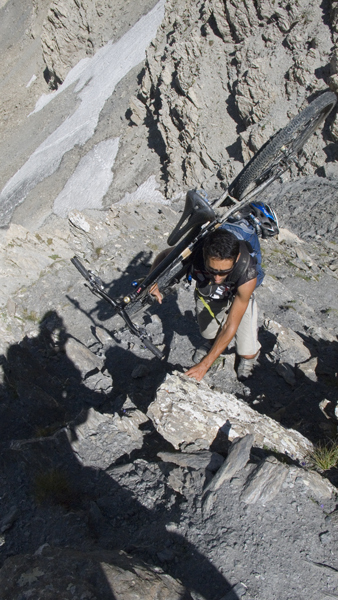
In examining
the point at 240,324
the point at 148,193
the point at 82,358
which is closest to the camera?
the point at 240,324

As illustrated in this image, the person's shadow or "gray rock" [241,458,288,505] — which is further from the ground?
the person's shadow

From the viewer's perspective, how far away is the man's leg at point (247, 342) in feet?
18.5

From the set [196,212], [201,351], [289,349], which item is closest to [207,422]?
[201,351]

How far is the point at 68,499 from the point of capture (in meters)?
3.94

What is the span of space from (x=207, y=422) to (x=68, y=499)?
1735 mm

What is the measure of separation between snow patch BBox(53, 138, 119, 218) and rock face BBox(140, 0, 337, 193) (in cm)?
508

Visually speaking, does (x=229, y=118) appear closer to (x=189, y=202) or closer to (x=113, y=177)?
(x=113, y=177)

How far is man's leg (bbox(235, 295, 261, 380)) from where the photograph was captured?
18.5 feet

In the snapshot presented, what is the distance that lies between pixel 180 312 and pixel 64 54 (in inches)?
1490

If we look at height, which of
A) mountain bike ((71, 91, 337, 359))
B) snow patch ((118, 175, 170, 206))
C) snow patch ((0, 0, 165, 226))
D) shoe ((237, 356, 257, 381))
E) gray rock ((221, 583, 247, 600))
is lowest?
shoe ((237, 356, 257, 381))

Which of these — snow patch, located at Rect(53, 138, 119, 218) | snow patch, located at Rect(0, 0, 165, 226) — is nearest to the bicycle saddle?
snow patch, located at Rect(53, 138, 119, 218)

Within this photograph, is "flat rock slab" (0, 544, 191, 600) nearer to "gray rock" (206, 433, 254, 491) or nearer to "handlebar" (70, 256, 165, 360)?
"gray rock" (206, 433, 254, 491)

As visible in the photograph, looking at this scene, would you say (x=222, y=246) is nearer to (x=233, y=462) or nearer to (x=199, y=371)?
(x=199, y=371)

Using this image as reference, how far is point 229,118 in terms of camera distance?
1702cm
